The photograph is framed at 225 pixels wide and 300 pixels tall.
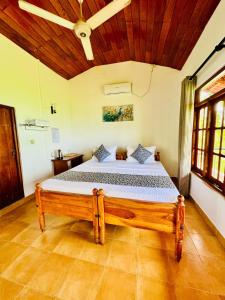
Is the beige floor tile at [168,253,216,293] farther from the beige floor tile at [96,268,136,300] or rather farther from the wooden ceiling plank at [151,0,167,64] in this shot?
the wooden ceiling plank at [151,0,167,64]

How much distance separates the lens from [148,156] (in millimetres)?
3465

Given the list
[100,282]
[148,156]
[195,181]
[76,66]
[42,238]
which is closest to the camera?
[100,282]

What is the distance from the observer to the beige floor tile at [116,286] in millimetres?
1290

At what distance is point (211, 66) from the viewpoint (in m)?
2.12

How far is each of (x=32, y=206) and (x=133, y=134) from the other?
2.87m

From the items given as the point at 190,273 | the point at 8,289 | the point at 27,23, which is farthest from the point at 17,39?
the point at 190,273

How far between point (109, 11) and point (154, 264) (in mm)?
2653

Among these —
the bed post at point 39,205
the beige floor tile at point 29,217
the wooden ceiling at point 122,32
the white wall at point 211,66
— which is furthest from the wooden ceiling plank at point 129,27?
the beige floor tile at point 29,217

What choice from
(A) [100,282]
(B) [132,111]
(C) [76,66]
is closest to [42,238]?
(A) [100,282]

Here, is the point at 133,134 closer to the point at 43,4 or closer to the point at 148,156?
the point at 148,156

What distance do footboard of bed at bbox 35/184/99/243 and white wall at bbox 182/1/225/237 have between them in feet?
5.16

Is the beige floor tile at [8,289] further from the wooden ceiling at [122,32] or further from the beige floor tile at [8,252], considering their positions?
the wooden ceiling at [122,32]

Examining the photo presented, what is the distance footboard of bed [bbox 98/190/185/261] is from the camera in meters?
1.57

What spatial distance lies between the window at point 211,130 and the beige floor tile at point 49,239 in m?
2.22
